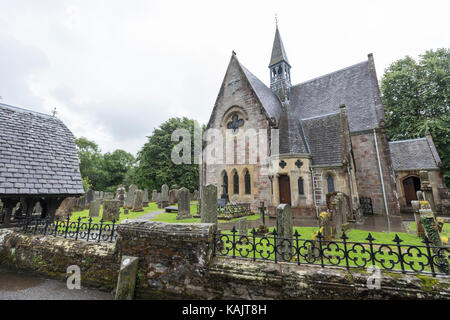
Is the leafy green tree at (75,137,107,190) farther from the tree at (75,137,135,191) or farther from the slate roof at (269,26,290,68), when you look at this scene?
the slate roof at (269,26,290,68)

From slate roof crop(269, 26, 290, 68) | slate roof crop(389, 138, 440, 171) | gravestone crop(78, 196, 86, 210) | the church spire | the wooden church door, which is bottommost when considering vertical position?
gravestone crop(78, 196, 86, 210)

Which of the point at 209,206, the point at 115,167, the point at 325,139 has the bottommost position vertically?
the point at 209,206

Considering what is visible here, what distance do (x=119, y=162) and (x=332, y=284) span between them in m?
47.5

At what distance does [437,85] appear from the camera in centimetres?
2164

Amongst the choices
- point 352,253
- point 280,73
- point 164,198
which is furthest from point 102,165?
point 352,253

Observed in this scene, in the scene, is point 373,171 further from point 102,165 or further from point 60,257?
point 102,165

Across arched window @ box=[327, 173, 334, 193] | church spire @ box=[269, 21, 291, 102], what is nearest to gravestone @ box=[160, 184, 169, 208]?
arched window @ box=[327, 173, 334, 193]

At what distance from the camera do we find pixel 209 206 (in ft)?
25.4

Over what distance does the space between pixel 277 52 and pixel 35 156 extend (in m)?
25.0

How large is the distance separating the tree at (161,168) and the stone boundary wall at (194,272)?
26534mm

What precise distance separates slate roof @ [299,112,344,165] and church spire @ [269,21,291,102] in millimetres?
7153

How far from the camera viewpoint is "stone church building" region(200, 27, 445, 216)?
13.0 metres

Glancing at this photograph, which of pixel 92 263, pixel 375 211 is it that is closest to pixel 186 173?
pixel 375 211

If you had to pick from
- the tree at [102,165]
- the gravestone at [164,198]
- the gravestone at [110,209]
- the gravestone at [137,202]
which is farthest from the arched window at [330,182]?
the tree at [102,165]
